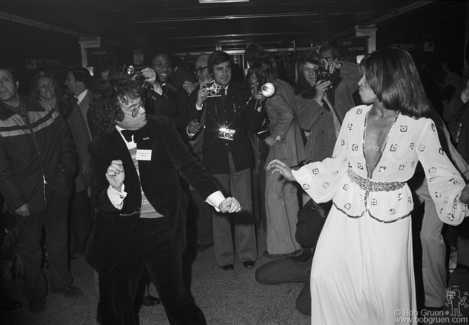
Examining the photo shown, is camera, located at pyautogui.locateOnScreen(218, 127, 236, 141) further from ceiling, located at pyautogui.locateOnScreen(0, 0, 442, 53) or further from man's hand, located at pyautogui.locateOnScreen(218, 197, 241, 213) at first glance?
ceiling, located at pyautogui.locateOnScreen(0, 0, 442, 53)

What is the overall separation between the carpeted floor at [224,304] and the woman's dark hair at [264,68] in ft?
6.02

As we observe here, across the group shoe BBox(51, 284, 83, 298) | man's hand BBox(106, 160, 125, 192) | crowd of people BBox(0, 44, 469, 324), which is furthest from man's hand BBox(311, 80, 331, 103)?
shoe BBox(51, 284, 83, 298)

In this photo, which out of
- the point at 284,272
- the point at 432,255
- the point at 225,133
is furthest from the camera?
the point at 225,133

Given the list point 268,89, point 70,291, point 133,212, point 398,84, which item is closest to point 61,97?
point 70,291

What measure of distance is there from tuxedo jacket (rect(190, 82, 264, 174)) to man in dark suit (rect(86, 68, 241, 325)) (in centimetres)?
151

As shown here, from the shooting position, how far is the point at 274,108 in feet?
13.6

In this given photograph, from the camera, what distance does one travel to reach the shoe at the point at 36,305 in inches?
141

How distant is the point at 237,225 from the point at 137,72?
1.72 m

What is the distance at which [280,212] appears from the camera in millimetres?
4402

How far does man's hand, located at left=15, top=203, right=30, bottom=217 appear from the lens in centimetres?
344

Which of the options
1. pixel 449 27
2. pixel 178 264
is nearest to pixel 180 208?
pixel 178 264

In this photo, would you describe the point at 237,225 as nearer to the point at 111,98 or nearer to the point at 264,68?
the point at 264,68

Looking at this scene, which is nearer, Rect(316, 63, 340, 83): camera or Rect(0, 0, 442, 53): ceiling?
Rect(316, 63, 340, 83): camera

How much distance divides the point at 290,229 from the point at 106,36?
37.9ft
